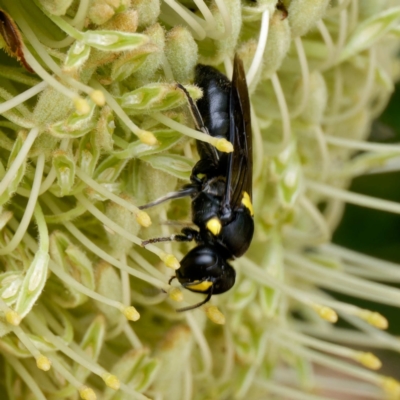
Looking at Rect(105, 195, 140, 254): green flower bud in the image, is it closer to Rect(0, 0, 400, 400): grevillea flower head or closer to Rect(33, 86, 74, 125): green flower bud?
Rect(0, 0, 400, 400): grevillea flower head

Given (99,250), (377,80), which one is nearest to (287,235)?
(377,80)

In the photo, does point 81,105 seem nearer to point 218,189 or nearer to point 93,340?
point 218,189

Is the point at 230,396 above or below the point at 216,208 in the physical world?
below

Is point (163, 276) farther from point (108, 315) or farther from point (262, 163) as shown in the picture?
point (262, 163)

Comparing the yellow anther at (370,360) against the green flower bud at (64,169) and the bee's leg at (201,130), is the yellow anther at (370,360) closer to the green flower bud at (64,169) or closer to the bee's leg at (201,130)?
the bee's leg at (201,130)

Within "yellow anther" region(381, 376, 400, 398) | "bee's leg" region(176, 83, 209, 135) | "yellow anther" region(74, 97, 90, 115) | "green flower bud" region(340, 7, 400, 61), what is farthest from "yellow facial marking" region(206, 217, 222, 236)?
"yellow anther" region(381, 376, 400, 398)

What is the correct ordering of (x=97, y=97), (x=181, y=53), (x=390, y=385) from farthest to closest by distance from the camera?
(x=390, y=385), (x=181, y=53), (x=97, y=97)

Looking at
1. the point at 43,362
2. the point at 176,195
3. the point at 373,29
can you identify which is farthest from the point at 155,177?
the point at 373,29
